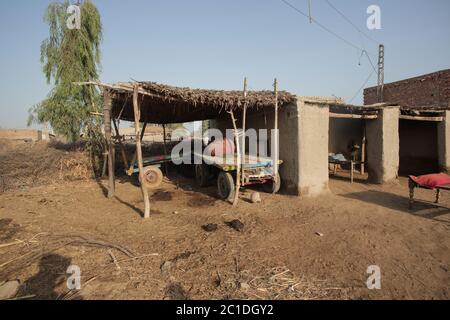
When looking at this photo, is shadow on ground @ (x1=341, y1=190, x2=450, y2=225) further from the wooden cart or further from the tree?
the tree

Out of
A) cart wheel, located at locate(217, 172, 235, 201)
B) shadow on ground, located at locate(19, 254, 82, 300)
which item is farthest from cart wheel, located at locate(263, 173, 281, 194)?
shadow on ground, located at locate(19, 254, 82, 300)

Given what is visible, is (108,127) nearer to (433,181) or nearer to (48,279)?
(48,279)

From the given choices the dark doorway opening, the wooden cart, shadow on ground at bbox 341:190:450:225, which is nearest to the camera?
shadow on ground at bbox 341:190:450:225

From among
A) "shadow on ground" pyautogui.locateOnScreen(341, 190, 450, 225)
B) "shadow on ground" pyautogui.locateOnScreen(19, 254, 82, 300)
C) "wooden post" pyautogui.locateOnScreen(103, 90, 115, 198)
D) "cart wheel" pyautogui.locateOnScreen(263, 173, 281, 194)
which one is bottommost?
"shadow on ground" pyautogui.locateOnScreen(19, 254, 82, 300)

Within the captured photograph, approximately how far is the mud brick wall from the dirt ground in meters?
7.13

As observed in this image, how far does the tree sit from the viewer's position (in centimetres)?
1116

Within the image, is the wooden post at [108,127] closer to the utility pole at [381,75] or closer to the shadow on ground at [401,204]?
the shadow on ground at [401,204]

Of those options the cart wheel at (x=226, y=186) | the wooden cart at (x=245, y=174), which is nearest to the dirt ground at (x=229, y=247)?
the cart wheel at (x=226, y=186)

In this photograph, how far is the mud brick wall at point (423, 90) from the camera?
11.4 meters

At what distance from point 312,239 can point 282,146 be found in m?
3.84

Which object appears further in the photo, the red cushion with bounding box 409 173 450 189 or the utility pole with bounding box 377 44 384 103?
the utility pole with bounding box 377 44 384 103
